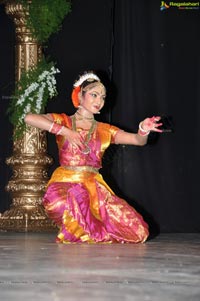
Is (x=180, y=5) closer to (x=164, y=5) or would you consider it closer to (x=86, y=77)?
(x=164, y=5)

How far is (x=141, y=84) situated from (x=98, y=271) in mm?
3382

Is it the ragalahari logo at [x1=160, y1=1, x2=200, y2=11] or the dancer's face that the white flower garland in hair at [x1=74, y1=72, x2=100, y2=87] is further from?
the ragalahari logo at [x1=160, y1=1, x2=200, y2=11]

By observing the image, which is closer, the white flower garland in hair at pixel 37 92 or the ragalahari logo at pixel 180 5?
the white flower garland in hair at pixel 37 92

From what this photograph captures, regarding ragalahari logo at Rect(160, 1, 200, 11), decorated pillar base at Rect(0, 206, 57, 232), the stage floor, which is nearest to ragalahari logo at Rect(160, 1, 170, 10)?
ragalahari logo at Rect(160, 1, 200, 11)

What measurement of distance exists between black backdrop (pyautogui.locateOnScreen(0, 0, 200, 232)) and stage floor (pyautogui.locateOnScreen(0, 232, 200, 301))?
4.63 ft

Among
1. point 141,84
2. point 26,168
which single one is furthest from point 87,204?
point 141,84

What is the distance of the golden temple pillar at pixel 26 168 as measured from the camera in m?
6.54

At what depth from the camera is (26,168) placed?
262 inches

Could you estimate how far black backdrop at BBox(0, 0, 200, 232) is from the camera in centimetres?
688

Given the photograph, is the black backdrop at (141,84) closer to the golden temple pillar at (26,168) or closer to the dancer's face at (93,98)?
the golden temple pillar at (26,168)

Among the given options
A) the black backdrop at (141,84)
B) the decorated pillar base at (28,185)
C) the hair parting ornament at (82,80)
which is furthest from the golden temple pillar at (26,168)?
the hair parting ornament at (82,80)

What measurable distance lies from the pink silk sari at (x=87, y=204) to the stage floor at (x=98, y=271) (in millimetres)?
171

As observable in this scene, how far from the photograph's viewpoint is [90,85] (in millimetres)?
5707

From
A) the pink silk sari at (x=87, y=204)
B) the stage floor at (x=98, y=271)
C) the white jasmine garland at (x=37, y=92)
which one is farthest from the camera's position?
the white jasmine garland at (x=37, y=92)
